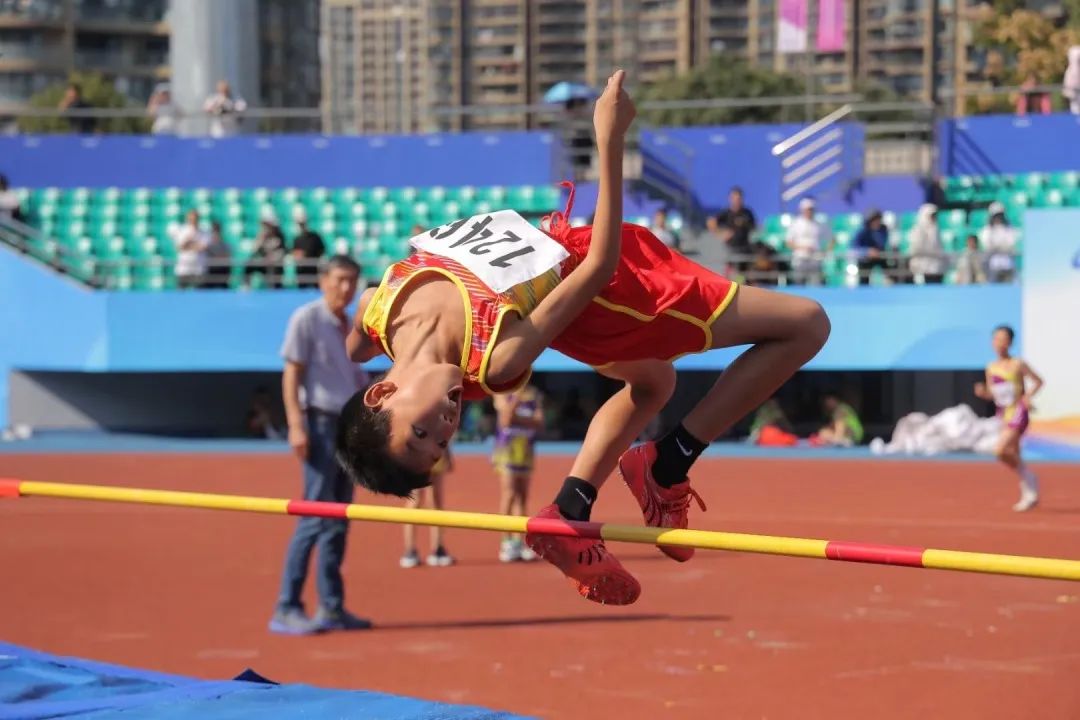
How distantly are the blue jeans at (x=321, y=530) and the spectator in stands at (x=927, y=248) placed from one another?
31.4 feet

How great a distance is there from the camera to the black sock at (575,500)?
14.5 ft

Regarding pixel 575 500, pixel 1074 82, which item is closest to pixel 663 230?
pixel 1074 82

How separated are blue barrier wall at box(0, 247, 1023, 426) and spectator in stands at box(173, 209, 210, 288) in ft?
1.18

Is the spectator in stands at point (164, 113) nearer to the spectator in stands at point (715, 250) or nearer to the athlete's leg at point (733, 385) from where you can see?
the spectator in stands at point (715, 250)

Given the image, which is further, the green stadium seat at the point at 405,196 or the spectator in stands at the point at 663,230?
the green stadium seat at the point at 405,196

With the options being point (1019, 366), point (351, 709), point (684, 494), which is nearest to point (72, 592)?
point (351, 709)

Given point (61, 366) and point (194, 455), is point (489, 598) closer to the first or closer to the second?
point (194, 455)

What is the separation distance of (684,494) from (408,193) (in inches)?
603

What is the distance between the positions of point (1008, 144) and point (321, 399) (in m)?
13.0

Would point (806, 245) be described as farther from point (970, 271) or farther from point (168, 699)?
point (168, 699)

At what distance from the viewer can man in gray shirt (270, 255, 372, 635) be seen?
7512 millimetres

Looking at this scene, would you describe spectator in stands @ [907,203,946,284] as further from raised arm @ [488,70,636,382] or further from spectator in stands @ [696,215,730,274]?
raised arm @ [488,70,636,382]

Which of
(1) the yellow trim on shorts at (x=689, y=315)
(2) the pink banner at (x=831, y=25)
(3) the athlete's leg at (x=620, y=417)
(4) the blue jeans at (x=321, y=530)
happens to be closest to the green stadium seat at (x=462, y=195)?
(2) the pink banner at (x=831, y=25)

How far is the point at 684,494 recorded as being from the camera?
4520 mm
